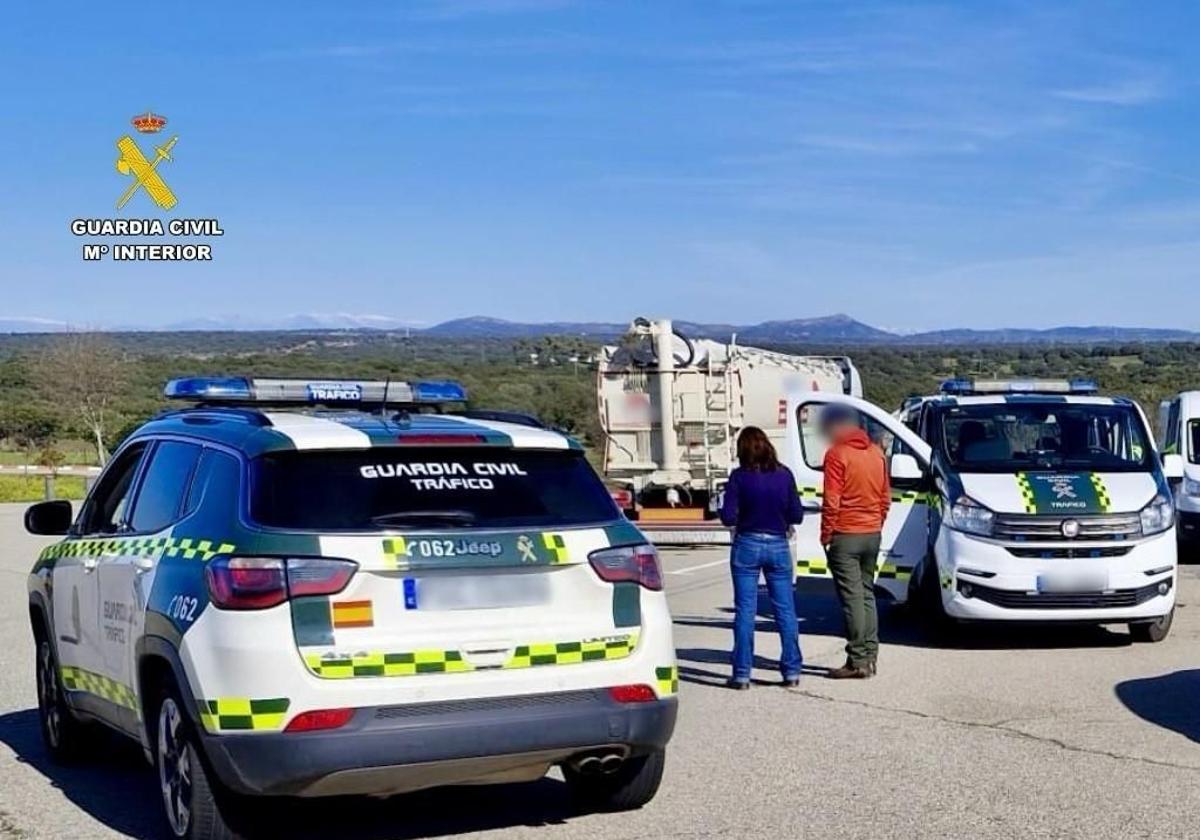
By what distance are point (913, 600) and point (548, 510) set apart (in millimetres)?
6761

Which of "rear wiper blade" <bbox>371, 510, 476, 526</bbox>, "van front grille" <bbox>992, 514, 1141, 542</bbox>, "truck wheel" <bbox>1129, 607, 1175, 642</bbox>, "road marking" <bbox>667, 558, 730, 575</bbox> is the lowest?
"road marking" <bbox>667, 558, 730, 575</bbox>

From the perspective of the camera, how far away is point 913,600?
12.6 metres

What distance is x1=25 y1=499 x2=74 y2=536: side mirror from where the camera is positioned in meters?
8.46

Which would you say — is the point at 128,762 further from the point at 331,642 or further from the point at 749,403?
the point at 749,403

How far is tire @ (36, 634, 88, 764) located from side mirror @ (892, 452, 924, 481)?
6.30 meters

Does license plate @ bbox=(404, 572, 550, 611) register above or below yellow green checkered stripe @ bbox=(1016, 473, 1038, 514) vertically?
above

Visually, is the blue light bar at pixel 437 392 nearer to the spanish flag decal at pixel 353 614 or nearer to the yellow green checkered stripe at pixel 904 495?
the spanish flag decal at pixel 353 614

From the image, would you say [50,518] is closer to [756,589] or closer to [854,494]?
[756,589]

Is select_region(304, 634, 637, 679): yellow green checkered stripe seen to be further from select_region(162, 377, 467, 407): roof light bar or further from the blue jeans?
the blue jeans

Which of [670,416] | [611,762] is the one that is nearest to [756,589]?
[611,762]

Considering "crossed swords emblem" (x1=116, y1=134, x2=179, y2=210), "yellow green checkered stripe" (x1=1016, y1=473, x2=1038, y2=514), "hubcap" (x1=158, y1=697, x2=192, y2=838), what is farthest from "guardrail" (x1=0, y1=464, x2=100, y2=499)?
"hubcap" (x1=158, y1=697, x2=192, y2=838)

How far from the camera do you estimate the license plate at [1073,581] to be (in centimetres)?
1160

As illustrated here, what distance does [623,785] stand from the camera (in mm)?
7020

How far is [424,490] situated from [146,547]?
4.53ft
